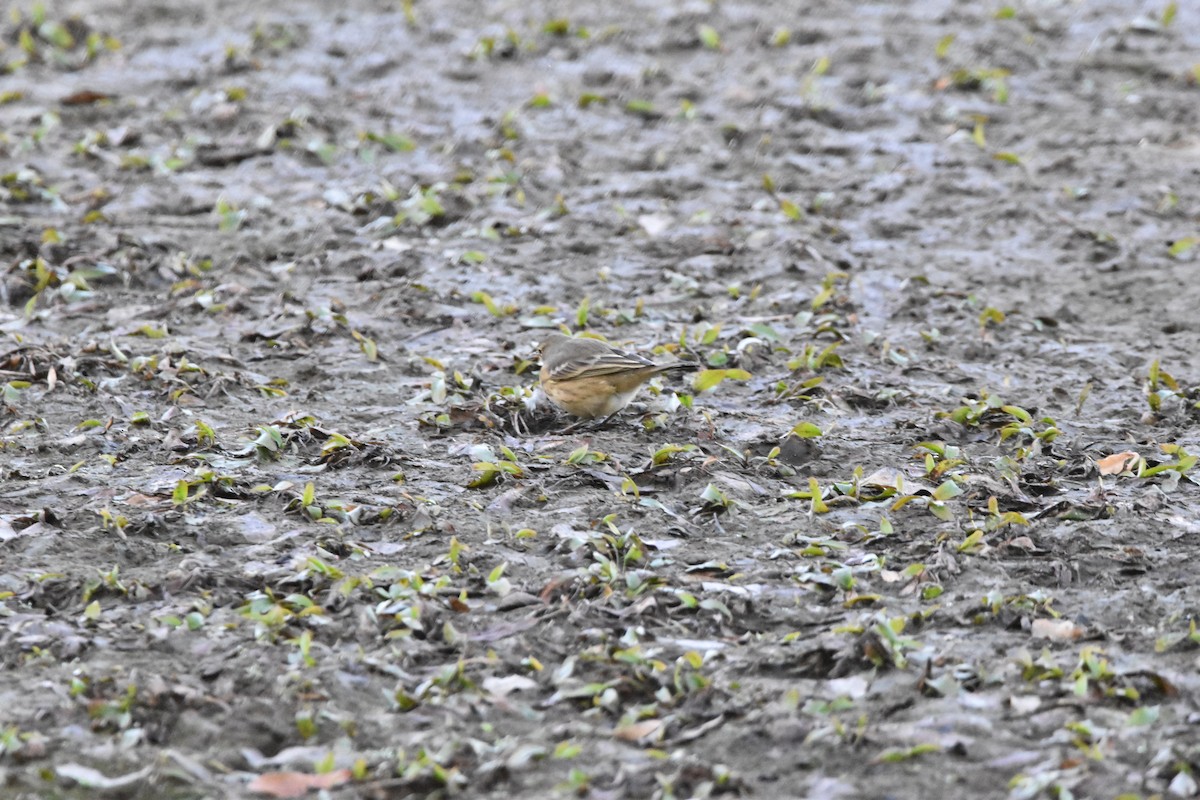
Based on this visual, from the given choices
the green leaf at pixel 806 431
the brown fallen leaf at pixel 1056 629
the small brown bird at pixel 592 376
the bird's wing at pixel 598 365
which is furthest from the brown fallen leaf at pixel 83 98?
the brown fallen leaf at pixel 1056 629

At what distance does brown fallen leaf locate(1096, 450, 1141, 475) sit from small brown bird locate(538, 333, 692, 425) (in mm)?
1852

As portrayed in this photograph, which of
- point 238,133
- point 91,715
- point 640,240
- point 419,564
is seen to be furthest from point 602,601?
point 238,133

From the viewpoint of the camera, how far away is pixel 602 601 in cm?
533

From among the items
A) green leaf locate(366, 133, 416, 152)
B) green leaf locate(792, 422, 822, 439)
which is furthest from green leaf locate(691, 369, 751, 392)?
green leaf locate(366, 133, 416, 152)

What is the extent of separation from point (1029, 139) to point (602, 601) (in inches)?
250

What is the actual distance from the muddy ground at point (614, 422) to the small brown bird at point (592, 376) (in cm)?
19

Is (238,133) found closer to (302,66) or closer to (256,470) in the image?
(302,66)

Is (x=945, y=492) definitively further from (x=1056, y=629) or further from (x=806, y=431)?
(x=1056, y=629)

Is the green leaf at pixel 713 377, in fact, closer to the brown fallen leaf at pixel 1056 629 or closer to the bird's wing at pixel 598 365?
the bird's wing at pixel 598 365

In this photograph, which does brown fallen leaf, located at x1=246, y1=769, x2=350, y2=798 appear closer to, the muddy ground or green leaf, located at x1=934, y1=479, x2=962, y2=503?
the muddy ground

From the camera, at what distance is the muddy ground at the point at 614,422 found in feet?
15.3

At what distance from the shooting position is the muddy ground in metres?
4.65

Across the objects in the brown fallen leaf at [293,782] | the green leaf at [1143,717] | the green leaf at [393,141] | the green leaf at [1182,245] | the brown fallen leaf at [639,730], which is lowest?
the green leaf at [1182,245]

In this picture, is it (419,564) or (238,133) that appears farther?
(238,133)
